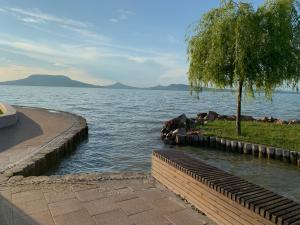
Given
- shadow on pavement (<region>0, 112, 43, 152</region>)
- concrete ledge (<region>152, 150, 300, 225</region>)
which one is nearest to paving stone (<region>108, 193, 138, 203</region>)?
concrete ledge (<region>152, 150, 300, 225</region>)

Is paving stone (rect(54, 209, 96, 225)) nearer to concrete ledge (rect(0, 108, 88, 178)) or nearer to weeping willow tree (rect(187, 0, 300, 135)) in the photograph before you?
concrete ledge (rect(0, 108, 88, 178))

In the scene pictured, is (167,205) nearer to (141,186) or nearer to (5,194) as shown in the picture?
(141,186)

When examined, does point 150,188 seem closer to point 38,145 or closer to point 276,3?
point 38,145

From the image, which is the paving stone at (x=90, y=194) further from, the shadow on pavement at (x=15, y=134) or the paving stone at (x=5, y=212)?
the shadow on pavement at (x=15, y=134)

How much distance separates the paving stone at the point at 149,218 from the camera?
5.81 meters

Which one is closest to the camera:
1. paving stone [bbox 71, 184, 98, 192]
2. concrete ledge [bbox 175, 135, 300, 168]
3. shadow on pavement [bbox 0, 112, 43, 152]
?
paving stone [bbox 71, 184, 98, 192]

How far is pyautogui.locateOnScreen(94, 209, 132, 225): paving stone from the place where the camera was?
5781mm

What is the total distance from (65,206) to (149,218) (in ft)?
5.92

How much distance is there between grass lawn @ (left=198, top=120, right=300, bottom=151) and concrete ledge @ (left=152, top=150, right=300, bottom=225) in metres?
10.3

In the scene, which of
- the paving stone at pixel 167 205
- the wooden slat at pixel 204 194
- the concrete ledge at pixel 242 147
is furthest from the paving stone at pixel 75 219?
the concrete ledge at pixel 242 147

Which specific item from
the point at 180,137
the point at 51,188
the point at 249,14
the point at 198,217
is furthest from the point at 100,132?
the point at 198,217

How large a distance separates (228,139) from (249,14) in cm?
700

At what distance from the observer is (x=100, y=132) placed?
26.1 meters

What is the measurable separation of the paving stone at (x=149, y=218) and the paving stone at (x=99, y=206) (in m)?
0.65
